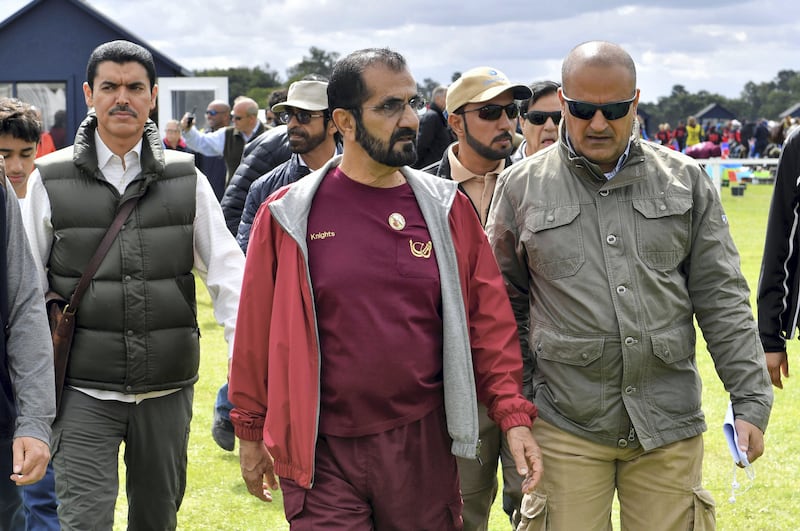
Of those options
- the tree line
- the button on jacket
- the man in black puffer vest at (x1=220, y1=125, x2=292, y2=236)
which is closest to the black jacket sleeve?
the button on jacket

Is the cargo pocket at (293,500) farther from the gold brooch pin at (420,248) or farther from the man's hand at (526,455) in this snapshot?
the gold brooch pin at (420,248)

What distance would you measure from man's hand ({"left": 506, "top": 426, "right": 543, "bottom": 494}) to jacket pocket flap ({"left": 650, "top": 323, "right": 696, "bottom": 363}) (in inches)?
21.9

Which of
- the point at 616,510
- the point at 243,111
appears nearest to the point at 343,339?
the point at 616,510

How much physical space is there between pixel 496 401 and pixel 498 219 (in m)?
0.75

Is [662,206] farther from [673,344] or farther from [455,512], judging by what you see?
[455,512]

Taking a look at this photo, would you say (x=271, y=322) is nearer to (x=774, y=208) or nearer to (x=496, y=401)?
(x=496, y=401)

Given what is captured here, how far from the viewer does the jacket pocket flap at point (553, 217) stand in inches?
163

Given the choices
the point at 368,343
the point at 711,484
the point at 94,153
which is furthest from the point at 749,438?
the point at 711,484

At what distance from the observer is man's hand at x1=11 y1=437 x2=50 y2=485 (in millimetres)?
3943

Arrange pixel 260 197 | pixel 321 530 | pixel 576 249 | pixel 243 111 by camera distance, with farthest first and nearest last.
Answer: pixel 243 111 < pixel 260 197 < pixel 576 249 < pixel 321 530

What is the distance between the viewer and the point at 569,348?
4102mm

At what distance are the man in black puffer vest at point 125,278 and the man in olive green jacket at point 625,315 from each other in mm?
1369

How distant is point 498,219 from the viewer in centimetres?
440

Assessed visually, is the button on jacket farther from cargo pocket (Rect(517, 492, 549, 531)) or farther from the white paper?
cargo pocket (Rect(517, 492, 549, 531))
